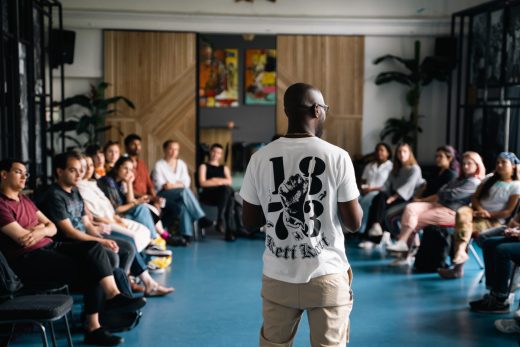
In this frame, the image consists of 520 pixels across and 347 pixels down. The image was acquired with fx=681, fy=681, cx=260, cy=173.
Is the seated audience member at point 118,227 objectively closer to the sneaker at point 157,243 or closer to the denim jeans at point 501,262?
the sneaker at point 157,243

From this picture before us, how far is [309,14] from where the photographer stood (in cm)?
986

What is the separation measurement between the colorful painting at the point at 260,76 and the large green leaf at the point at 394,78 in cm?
221

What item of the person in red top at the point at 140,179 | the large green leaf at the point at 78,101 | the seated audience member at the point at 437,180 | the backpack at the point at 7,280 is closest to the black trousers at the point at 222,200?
the person in red top at the point at 140,179

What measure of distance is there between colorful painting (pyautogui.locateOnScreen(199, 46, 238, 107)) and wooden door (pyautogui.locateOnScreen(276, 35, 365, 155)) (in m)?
1.38

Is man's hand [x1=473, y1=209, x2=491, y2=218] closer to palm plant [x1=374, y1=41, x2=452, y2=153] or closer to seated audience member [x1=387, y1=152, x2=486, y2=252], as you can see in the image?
seated audience member [x1=387, y1=152, x2=486, y2=252]

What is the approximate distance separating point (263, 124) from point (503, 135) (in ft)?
20.0

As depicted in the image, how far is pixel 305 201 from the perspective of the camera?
96.6 inches

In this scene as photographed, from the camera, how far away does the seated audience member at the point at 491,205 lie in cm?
579

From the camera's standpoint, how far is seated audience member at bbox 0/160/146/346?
4.03 metres

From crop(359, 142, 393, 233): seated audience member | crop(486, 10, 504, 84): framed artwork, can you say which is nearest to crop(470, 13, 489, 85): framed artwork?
crop(486, 10, 504, 84): framed artwork

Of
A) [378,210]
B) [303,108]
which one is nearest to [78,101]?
[378,210]

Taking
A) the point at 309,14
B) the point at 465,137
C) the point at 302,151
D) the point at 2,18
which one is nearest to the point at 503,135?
the point at 465,137

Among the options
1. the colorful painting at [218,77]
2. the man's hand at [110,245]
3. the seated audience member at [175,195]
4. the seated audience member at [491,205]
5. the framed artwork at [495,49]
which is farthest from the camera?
the colorful painting at [218,77]

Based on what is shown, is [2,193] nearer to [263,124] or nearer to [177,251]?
[177,251]
